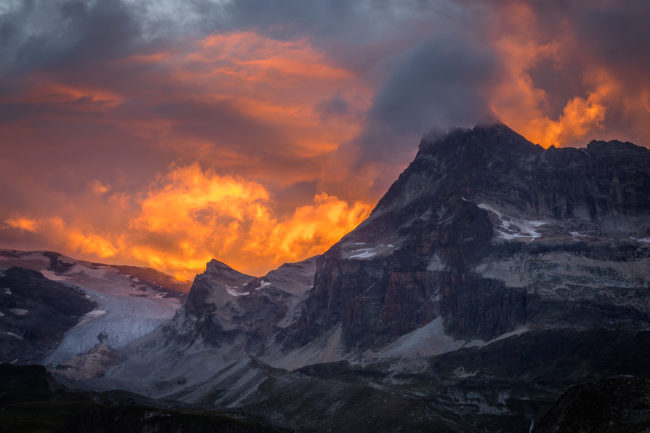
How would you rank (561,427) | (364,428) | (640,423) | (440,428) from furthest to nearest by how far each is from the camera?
(364,428) < (440,428) < (561,427) < (640,423)

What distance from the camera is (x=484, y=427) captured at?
650 feet

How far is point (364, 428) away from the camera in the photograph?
19762cm

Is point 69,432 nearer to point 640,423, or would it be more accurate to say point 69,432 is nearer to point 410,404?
point 410,404

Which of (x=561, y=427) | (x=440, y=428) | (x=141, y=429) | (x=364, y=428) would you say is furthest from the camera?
(x=364, y=428)

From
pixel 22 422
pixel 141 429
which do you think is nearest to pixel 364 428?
pixel 141 429

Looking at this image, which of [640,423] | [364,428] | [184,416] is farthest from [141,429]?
[640,423]

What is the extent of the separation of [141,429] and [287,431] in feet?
162

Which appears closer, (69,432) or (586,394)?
(586,394)

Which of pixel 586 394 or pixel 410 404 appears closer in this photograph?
pixel 586 394

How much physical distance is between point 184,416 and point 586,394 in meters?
107

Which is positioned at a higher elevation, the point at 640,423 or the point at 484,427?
the point at 640,423

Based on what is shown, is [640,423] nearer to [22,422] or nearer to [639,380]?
[639,380]

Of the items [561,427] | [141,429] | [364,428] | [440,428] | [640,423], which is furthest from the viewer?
[364,428]

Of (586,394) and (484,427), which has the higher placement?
(586,394)
